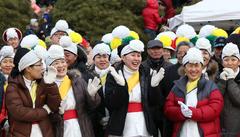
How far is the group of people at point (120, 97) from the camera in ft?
20.5

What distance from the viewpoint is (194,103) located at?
21.4 feet

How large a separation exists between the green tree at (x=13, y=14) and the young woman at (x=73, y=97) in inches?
244

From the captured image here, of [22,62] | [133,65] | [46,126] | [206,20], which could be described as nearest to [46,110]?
[46,126]

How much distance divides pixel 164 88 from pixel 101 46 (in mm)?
1046

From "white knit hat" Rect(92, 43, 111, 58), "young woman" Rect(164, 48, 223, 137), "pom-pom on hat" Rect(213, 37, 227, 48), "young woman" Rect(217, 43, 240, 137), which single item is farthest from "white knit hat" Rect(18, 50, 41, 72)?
"pom-pom on hat" Rect(213, 37, 227, 48)

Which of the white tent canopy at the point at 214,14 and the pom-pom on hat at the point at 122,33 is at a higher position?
the white tent canopy at the point at 214,14

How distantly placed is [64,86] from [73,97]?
165mm

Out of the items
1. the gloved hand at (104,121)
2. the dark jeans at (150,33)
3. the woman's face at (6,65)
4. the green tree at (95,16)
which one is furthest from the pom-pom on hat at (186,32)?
the dark jeans at (150,33)

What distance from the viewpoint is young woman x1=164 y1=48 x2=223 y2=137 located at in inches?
252

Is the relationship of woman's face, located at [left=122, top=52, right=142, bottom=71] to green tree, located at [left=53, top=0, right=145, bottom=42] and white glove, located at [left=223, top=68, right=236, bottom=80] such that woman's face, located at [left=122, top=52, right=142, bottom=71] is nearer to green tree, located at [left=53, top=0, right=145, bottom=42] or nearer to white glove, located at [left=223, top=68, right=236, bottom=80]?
white glove, located at [left=223, top=68, right=236, bottom=80]

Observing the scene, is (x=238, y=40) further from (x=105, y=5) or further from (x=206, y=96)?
(x=105, y=5)

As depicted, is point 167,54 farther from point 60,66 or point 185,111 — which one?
point 60,66

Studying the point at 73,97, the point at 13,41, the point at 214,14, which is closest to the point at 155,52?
the point at 73,97

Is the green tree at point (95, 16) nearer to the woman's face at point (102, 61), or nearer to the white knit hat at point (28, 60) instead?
the woman's face at point (102, 61)
